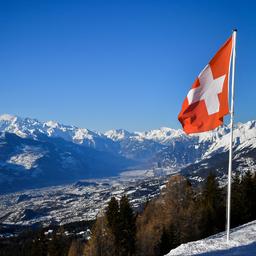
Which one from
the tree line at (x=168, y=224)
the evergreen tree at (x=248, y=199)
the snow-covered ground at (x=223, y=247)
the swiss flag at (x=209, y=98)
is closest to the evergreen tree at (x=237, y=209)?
the tree line at (x=168, y=224)

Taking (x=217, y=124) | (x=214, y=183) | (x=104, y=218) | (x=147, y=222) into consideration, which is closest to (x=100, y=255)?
(x=104, y=218)

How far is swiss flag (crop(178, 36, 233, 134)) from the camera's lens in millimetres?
25125

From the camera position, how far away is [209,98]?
25.8 metres

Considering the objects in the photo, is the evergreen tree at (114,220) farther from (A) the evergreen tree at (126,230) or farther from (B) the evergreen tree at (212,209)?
(B) the evergreen tree at (212,209)

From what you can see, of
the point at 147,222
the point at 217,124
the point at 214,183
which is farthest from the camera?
the point at 147,222

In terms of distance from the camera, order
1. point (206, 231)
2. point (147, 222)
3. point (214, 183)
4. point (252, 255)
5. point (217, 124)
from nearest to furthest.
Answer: point (252, 255), point (217, 124), point (206, 231), point (214, 183), point (147, 222)

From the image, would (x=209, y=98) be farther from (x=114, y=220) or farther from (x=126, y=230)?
(x=126, y=230)

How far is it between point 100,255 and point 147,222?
16.1 meters

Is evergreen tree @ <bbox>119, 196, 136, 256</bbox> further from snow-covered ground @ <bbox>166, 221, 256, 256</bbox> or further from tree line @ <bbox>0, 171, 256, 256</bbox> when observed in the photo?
snow-covered ground @ <bbox>166, 221, 256, 256</bbox>

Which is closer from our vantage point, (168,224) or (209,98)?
(209,98)

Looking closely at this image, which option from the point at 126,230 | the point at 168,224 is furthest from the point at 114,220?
the point at 168,224

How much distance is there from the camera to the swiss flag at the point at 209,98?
25.1 metres

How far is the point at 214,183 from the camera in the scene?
84.6m

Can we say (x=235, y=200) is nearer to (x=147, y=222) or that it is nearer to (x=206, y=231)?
(x=206, y=231)
